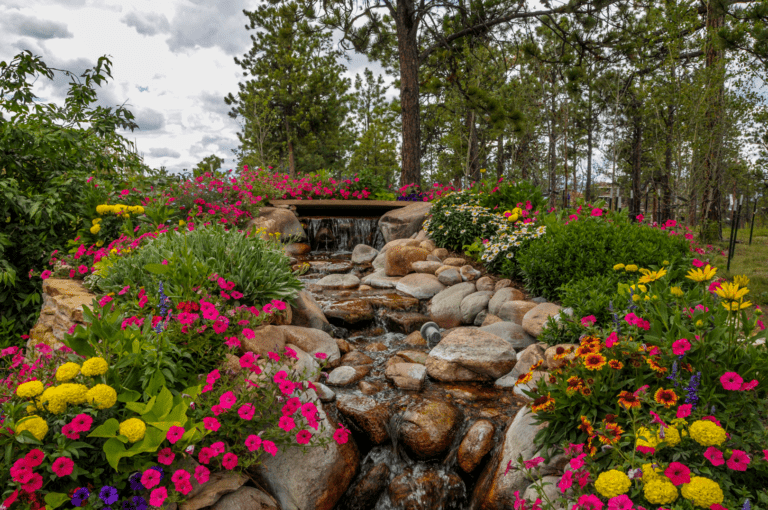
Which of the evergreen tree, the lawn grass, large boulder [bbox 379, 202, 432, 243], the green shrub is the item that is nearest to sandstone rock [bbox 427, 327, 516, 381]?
the green shrub

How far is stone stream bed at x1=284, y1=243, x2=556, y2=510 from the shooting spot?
2.51m

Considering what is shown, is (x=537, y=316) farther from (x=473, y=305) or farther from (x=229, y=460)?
(x=229, y=460)

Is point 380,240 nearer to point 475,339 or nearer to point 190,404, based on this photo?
point 475,339

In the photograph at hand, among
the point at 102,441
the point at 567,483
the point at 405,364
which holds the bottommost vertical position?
the point at 405,364

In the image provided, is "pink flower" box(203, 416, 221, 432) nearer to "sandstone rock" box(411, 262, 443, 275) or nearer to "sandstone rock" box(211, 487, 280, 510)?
"sandstone rock" box(211, 487, 280, 510)

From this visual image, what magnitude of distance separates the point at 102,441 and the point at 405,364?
2.28 m

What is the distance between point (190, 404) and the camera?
1.92 meters

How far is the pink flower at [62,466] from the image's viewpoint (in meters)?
1.46

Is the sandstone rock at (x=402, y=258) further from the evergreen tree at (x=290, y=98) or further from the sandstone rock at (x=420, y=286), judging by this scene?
the evergreen tree at (x=290, y=98)

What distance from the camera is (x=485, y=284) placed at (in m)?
5.10

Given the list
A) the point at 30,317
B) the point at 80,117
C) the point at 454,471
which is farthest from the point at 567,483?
the point at 80,117

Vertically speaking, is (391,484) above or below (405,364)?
below

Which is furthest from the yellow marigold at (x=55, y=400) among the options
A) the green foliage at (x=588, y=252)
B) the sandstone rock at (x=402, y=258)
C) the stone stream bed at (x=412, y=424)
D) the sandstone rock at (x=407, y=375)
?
the sandstone rock at (x=402, y=258)

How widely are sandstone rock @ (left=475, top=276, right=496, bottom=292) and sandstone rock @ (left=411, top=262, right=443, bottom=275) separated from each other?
2.86 ft
